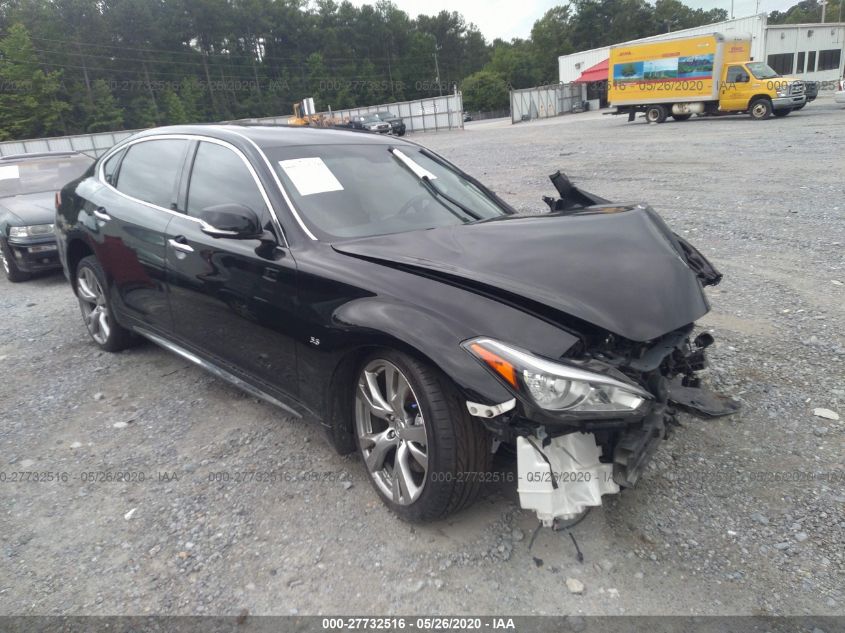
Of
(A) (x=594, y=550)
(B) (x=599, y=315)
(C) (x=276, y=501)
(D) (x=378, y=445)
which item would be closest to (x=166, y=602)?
(C) (x=276, y=501)

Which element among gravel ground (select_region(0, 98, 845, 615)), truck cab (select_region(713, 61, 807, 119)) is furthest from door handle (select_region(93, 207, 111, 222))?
truck cab (select_region(713, 61, 807, 119))

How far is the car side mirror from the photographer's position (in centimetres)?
300

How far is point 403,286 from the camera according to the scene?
258 cm

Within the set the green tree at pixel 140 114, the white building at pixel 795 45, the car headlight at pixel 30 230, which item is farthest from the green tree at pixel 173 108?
the car headlight at pixel 30 230

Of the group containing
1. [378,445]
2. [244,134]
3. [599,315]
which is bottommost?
[378,445]

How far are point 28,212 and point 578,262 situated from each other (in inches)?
297

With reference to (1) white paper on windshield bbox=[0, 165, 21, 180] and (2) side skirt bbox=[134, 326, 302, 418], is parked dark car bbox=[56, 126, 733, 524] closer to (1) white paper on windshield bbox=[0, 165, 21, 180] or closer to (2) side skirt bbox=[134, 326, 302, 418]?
(2) side skirt bbox=[134, 326, 302, 418]

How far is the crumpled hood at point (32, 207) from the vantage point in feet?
24.5

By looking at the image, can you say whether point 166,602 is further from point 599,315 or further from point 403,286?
point 599,315

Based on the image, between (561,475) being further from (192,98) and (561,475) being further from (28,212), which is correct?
(192,98)

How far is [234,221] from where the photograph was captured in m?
3.02

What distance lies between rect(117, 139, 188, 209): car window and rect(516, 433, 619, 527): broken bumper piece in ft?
9.33

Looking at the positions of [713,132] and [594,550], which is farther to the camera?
[713,132]

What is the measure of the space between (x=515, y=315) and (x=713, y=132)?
19535 mm
